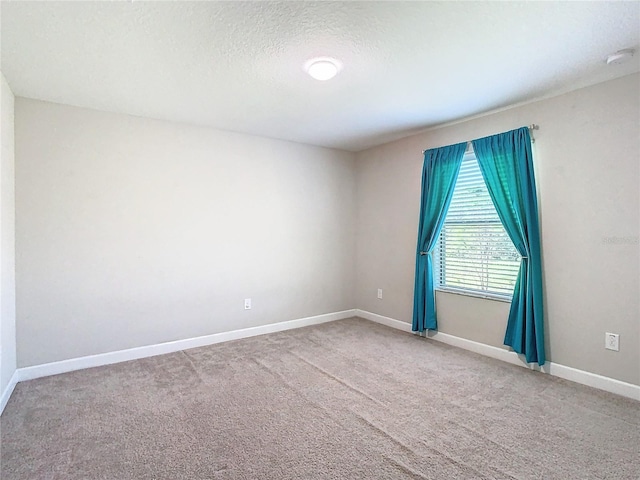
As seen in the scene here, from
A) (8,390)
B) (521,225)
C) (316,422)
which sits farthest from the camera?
(521,225)

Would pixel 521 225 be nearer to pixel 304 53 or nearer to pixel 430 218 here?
pixel 430 218

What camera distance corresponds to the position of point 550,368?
119 inches

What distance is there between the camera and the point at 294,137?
4352mm

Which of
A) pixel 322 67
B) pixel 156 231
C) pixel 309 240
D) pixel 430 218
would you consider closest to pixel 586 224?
pixel 430 218

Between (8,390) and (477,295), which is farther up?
(477,295)

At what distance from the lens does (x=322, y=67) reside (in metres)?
2.40

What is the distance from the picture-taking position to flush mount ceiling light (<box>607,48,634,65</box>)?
7.39 ft

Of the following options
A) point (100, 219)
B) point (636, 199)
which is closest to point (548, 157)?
point (636, 199)

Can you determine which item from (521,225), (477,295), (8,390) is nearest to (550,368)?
(477,295)

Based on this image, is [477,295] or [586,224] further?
[477,295]

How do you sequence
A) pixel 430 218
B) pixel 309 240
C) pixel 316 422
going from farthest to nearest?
pixel 309 240, pixel 430 218, pixel 316 422

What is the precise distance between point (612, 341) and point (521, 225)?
3.68 ft

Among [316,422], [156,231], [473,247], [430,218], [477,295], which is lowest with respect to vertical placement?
[316,422]

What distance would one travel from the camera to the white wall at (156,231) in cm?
306
